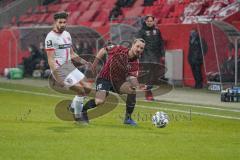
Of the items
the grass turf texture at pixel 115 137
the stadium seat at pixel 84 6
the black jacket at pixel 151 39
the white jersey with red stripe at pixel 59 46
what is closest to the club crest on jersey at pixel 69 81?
the white jersey with red stripe at pixel 59 46

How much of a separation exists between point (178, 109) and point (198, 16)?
8351 mm

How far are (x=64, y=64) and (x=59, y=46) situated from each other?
36cm

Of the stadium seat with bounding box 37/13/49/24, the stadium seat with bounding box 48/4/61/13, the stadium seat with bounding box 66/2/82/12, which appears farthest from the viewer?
the stadium seat with bounding box 48/4/61/13

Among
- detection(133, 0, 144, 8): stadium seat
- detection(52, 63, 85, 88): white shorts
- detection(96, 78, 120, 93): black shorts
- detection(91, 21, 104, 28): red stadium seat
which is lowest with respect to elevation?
detection(96, 78, 120, 93): black shorts

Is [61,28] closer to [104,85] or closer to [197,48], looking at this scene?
[104,85]

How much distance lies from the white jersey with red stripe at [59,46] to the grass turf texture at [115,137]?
47.9 inches

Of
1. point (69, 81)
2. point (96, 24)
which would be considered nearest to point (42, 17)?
point (96, 24)

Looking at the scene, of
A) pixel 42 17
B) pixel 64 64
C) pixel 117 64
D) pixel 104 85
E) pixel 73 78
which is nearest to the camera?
pixel 117 64

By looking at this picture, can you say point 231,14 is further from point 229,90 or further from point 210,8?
point 229,90

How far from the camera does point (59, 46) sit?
14.3 m

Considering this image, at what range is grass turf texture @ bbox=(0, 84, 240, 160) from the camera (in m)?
10.3

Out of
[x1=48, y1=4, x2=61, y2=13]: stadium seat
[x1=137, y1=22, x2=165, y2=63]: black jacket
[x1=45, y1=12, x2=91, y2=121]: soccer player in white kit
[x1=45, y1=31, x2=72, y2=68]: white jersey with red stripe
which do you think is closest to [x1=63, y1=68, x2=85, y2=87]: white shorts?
[x1=45, y1=12, x2=91, y2=121]: soccer player in white kit

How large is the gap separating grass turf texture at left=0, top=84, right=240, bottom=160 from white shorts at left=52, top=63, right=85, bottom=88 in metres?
0.79

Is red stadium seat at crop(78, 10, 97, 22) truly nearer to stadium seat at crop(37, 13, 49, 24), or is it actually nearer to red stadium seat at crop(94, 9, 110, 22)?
red stadium seat at crop(94, 9, 110, 22)
